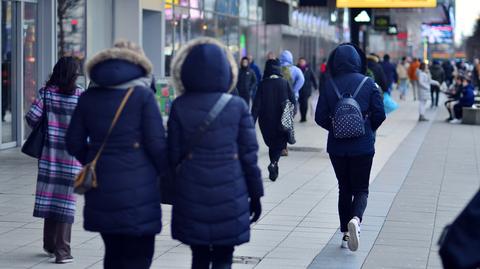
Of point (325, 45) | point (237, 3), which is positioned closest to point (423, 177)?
point (237, 3)

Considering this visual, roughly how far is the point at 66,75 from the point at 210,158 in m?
2.69

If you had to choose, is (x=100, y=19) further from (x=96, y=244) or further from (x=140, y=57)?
(x=140, y=57)

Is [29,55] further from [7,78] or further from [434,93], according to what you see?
[434,93]

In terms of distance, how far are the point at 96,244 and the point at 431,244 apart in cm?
273

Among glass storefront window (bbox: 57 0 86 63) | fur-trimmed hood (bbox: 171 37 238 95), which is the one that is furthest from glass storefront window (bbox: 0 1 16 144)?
fur-trimmed hood (bbox: 171 37 238 95)

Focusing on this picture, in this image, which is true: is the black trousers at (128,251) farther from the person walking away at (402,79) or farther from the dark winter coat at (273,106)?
the person walking away at (402,79)

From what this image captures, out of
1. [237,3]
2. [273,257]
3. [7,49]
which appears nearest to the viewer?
[273,257]

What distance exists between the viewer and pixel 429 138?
76.4 feet

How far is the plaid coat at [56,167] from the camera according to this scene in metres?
8.33

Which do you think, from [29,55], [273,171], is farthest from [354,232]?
[29,55]

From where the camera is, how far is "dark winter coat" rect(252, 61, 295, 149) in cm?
1462

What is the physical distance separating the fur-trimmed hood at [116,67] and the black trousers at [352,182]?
3.15 metres

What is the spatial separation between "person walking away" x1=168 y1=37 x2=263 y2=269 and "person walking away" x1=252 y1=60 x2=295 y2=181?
8443 mm

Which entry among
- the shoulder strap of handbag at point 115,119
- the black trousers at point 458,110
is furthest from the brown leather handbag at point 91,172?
the black trousers at point 458,110
